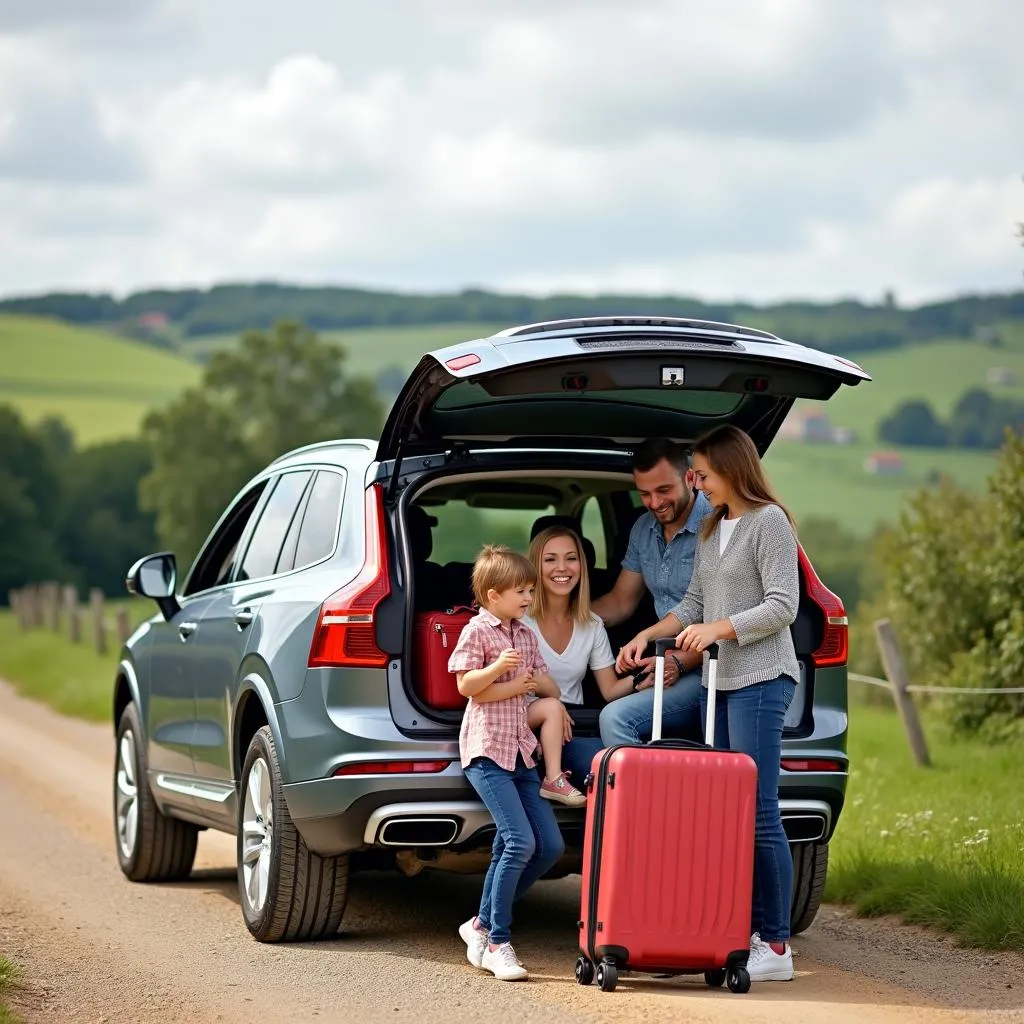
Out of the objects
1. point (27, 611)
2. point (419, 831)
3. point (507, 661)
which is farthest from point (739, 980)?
point (27, 611)

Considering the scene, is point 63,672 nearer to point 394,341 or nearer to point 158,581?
point 158,581

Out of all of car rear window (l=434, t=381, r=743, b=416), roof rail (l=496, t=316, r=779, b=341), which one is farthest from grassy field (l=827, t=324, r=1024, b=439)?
roof rail (l=496, t=316, r=779, b=341)

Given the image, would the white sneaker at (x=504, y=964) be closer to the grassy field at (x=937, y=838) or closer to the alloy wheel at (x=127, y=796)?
the grassy field at (x=937, y=838)

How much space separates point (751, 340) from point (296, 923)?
9.23 ft

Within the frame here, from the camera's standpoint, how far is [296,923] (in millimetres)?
7078

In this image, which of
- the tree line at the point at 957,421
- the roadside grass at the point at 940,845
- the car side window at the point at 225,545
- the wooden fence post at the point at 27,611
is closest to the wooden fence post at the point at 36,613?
the wooden fence post at the point at 27,611

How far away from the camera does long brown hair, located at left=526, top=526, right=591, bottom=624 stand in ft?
22.9

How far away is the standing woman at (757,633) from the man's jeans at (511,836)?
730mm

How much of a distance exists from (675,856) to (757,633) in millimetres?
872

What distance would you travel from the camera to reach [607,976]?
6184 mm

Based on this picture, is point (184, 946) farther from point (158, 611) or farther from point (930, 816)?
point (930, 816)

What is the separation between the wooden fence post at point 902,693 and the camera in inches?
470

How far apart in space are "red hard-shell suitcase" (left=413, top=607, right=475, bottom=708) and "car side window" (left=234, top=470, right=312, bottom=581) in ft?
4.22

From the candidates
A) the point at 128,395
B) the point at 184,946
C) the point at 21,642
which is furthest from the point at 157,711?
the point at 128,395
